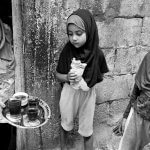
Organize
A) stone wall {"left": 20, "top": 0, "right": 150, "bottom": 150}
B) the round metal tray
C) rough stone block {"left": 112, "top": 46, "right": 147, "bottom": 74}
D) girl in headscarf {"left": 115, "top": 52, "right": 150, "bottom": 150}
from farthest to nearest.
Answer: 1. rough stone block {"left": 112, "top": 46, "right": 147, "bottom": 74}
2. stone wall {"left": 20, "top": 0, "right": 150, "bottom": 150}
3. girl in headscarf {"left": 115, "top": 52, "right": 150, "bottom": 150}
4. the round metal tray

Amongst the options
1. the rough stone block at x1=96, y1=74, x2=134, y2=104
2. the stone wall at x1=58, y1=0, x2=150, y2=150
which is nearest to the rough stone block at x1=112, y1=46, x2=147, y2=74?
the stone wall at x1=58, y1=0, x2=150, y2=150

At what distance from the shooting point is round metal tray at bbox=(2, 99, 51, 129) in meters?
2.30

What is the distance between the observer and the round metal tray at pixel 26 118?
2304mm

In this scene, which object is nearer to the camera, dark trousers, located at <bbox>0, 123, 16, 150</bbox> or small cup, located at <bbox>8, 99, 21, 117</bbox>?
small cup, located at <bbox>8, 99, 21, 117</bbox>

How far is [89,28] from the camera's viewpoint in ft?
7.95

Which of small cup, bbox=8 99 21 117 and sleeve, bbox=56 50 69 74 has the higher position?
sleeve, bbox=56 50 69 74

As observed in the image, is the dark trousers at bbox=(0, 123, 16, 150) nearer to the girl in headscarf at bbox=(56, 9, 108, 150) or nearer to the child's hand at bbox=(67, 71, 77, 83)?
the girl in headscarf at bbox=(56, 9, 108, 150)

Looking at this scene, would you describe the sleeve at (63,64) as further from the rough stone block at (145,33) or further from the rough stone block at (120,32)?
the rough stone block at (145,33)

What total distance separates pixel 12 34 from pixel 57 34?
0.57 m

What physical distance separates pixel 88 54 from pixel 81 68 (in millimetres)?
176

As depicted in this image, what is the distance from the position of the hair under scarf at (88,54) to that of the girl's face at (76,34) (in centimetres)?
5

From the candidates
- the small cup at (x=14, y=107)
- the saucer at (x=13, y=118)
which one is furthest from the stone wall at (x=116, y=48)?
the saucer at (x=13, y=118)

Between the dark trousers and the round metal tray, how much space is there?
1231 mm

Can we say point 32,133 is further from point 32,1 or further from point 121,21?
point 121,21
